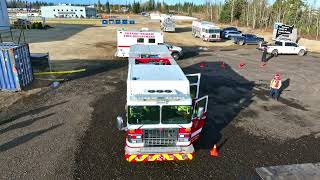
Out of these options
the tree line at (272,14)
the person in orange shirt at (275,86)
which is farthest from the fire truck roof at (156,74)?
the tree line at (272,14)

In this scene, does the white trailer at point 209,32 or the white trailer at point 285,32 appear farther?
the white trailer at point 209,32

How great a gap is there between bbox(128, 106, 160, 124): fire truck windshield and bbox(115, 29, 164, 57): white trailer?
20.6 metres

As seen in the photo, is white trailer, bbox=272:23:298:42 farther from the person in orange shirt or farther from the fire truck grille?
the fire truck grille

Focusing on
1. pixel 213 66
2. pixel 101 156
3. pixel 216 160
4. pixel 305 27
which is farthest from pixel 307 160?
pixel 305 27

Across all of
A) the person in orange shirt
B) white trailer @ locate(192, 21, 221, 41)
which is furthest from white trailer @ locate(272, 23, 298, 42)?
the person in orange shirt

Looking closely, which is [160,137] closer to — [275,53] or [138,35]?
[138,35]

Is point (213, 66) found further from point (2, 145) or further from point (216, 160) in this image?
point (2, 145)

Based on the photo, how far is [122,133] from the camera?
12430mm

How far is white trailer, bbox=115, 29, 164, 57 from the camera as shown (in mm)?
28469

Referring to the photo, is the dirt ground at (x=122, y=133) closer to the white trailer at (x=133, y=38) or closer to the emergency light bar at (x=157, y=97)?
the emergency light bar at (x=157, y=97)

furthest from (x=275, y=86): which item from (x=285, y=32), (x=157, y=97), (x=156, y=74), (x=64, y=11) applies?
(x=64, y=11)

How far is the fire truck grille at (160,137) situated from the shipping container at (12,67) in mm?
12633

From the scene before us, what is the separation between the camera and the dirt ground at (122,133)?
32.2 feet

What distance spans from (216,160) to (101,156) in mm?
4739
